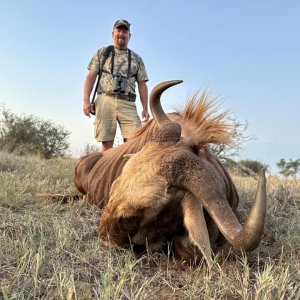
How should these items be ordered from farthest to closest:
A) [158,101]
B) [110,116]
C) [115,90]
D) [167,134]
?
[110,116] < [115,90] < [158,101] < [167,134]

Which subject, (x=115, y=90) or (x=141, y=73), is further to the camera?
(x=141, y=73)

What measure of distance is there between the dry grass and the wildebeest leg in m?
0.11

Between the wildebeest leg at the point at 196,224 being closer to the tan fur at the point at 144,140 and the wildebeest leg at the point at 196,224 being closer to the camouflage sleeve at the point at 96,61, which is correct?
the tan fur at the point at 144,140

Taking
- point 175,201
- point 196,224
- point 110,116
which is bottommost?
point 196,224

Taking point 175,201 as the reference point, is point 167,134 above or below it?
above

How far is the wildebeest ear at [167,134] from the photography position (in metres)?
2.42

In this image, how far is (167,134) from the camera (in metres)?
2.43

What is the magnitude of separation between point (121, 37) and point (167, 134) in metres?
3.97

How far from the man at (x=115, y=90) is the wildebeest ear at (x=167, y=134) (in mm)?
3471

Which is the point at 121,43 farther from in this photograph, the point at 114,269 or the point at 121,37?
the point at 114,269

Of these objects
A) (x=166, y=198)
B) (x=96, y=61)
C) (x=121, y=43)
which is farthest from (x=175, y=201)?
(x=121, y=43)

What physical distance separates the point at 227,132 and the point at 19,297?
60.8 inches

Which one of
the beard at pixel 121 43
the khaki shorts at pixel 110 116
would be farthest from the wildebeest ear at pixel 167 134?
the beard at pixel 121 43

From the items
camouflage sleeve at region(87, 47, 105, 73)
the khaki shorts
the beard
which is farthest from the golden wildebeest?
the beard
